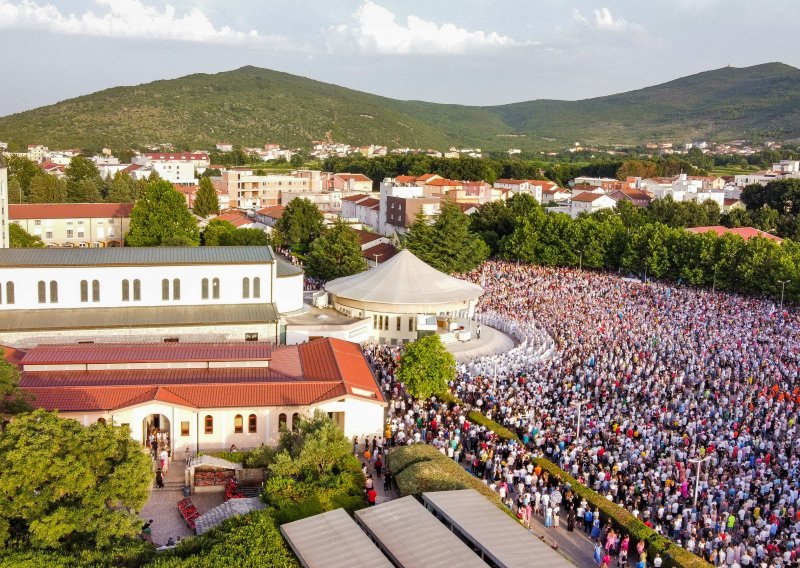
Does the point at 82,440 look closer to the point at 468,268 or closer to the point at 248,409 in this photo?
the point at 248,409

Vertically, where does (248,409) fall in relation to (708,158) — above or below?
below

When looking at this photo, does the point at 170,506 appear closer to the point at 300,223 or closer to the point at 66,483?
the point at 66,483

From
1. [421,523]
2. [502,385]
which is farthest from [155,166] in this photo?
[421,523]

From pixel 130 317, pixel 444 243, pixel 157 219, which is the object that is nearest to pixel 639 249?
pixel 444 243

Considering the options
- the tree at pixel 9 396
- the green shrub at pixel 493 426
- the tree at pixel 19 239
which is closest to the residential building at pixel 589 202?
the tree at pixel 19 239

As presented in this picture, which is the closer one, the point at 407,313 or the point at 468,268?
the point at 407,313

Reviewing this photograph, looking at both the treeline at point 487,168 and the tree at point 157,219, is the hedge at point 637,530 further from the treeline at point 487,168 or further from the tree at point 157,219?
the treeline at point 487,168

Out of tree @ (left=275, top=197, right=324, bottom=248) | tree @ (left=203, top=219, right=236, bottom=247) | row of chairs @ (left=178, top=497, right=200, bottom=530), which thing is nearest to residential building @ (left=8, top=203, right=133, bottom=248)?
tree @ (left=203, top=219, right=236, bottom=247)
